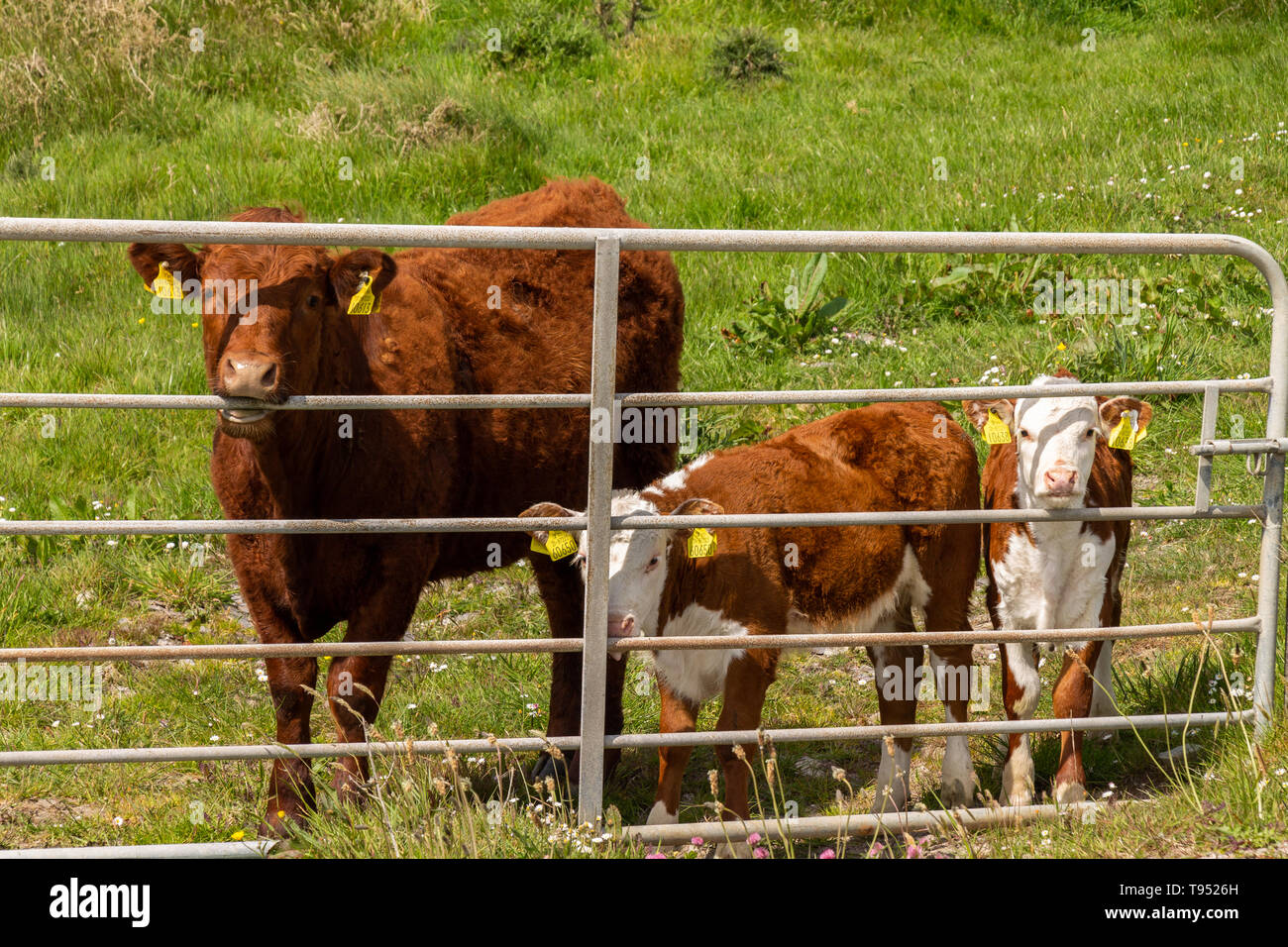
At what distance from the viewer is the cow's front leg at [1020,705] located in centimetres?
460

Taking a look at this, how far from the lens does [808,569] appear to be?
4805 mm

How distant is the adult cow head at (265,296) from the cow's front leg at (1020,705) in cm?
258

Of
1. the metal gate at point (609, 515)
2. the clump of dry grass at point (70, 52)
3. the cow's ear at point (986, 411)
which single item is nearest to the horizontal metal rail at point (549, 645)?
the metal gate at point (609, 515)

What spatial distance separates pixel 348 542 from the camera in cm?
455

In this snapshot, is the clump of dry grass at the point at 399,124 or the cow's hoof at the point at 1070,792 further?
the clump of dry grass at the point at 399,124

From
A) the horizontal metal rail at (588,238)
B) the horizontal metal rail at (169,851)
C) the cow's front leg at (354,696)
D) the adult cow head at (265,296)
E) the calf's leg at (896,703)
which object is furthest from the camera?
the calf's leg at (896,703)

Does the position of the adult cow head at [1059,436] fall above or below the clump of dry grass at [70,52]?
below

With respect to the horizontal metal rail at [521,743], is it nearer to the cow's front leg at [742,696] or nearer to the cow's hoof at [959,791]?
the cow's front leg at [742,696]

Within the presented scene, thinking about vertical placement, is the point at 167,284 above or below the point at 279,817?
above

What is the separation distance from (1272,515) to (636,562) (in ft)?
6.44

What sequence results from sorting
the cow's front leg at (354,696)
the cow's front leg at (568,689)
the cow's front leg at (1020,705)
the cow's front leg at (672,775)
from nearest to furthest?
1. the cow's front leg at (354,696)
2. the cow's front leg at (672,775)
3. the cow's front leg at (1020,705)
4. the cow's front leg at (568,689)

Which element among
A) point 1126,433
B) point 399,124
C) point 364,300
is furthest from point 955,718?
point 399,124

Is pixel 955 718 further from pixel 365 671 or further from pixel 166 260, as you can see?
pixel 166 260
